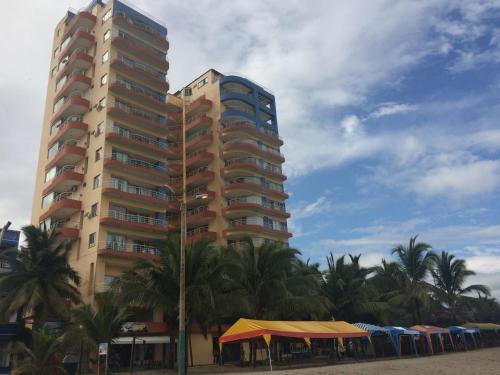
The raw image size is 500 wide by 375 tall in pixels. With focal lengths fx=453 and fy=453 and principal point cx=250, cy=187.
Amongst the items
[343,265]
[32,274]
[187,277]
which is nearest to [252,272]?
[187,277]

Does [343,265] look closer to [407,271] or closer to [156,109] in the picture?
[407,271]

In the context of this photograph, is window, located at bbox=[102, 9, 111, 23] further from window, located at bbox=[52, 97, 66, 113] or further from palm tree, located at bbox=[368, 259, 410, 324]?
palm tree, located at bbox=[368, 259, 410, 324]

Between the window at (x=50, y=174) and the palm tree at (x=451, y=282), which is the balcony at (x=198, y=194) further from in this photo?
the palm tree at (x=451, y=282)

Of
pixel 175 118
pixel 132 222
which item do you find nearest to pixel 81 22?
pixel 175 118

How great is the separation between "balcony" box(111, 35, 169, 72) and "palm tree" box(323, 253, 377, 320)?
101ft

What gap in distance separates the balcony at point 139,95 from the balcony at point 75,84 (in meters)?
4.54

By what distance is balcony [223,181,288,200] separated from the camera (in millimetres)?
58938

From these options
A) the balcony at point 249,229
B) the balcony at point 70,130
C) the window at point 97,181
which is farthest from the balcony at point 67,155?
the balcony at point 249,229

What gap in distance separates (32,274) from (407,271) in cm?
4000

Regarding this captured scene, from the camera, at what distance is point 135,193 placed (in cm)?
4775

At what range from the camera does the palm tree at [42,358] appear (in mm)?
23000

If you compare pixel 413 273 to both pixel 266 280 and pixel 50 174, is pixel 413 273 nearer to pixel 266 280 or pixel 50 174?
pixel 266 280

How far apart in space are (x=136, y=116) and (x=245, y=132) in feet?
55.7

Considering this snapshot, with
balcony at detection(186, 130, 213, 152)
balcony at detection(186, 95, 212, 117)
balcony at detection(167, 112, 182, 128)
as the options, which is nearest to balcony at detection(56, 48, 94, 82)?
balcony at detection(167, 112, 182, 128)
